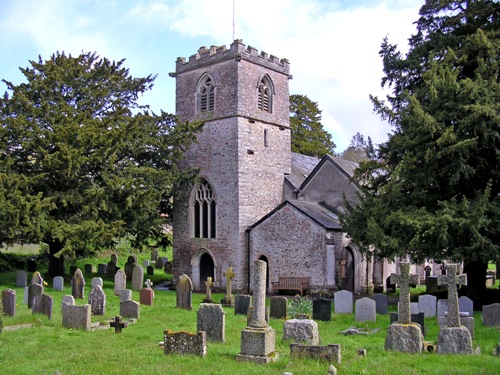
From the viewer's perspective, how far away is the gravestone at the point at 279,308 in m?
15.5

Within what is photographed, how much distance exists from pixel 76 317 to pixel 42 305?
176cm

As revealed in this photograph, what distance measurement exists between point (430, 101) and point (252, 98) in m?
10.3

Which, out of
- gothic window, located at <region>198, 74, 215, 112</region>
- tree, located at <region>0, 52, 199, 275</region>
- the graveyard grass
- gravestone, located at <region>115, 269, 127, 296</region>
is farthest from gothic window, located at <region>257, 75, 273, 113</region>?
the graveyard grass

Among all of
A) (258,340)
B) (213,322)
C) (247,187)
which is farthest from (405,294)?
(247,187)

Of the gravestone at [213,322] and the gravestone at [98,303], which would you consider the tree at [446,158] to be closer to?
the gravestone at [213,322]

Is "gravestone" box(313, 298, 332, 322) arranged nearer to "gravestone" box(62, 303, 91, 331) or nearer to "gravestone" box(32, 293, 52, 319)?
"gravestone" box(62, 303, 91, 331)

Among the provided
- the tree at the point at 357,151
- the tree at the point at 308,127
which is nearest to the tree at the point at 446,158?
the tree at the point at 357,151

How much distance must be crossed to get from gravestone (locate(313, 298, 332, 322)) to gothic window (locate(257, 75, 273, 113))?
13795 millimetres

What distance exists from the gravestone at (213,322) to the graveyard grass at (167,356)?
9.2 inches

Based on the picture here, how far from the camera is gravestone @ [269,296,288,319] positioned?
1548cm

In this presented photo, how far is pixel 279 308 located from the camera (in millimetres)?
15539

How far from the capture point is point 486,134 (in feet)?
53.1

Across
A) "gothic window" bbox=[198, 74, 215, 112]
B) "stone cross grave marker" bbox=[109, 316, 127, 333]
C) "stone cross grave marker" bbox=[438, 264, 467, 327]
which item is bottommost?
"stone cross grave marker" bbox=[109, 316, 127, 333]

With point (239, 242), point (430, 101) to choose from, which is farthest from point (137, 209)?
point (430, 101)
